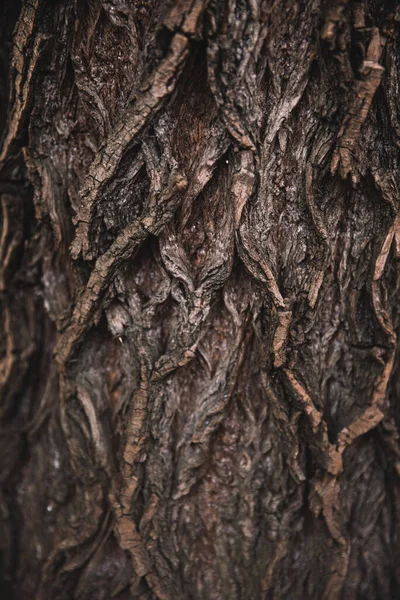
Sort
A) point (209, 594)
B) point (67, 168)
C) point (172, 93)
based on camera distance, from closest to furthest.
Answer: point (172, 93)
point (67, 168)
point (209, 594)

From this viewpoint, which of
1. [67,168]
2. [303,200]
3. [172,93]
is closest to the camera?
[172,93]

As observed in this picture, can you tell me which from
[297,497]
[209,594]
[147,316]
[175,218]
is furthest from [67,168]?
[209,594]

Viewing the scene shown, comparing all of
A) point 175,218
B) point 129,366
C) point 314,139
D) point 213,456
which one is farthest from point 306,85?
point 213,456

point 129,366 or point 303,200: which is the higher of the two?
point 303,200

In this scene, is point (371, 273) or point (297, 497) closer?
point (371, 273)

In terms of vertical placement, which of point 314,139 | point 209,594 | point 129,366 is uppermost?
point 314,139

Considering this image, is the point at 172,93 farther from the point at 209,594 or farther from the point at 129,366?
the point at 209,594
